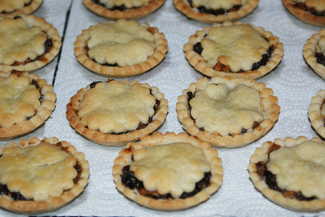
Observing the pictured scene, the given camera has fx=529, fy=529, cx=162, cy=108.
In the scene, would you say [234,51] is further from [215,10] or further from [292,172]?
[292,172]

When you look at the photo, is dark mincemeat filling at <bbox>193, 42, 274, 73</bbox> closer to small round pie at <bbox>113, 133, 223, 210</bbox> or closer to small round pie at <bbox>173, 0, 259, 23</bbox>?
small round pie at <bbox>173, 0, 259, 23</bbox>

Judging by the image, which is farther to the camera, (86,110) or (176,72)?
(176,72)

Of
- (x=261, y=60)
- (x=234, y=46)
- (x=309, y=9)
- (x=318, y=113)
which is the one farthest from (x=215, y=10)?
(x=318, y=113)

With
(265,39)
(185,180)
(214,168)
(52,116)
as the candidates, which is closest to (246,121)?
(214,168)

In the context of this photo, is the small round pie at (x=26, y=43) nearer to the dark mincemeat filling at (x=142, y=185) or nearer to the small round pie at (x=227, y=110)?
the small round pie at (x=227, y=110)

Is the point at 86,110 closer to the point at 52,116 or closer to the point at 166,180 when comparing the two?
the point at 52,116

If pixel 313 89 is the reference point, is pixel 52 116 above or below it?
below

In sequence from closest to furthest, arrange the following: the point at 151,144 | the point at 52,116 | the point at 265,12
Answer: the point at 151,144 < the point at 52,116 < the point at 265,12

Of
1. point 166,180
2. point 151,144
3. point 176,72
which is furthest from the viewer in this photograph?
point 176,72
